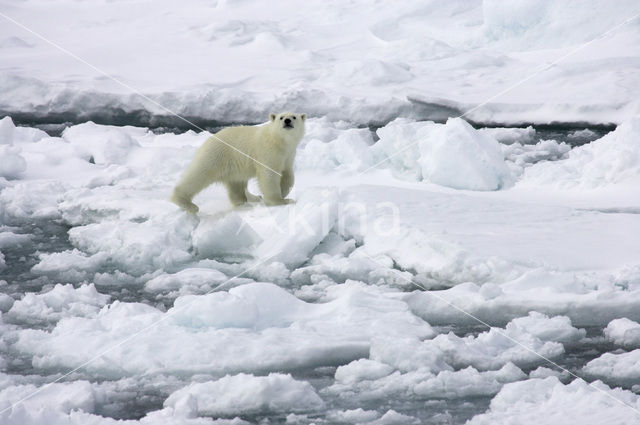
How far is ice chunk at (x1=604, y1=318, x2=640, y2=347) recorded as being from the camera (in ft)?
12.1

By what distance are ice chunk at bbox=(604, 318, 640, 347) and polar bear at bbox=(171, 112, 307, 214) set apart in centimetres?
257

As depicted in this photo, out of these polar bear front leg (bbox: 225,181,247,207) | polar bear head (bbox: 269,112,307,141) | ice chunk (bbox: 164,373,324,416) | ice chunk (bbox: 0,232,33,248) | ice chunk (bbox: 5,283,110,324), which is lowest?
ice chunk (bbox: 0,232,33,248)

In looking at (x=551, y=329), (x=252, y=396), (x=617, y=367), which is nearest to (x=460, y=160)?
(x=551, y=329)

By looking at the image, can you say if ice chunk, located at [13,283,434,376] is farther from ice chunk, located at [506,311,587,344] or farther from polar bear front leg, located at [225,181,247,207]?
polar bear front leg, located at [225,181,247,207]

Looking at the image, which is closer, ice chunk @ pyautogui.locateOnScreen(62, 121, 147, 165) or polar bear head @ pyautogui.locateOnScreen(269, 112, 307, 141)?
polar bear head @ pyautogui.locateOnScreen(269, 112, 307, 141)

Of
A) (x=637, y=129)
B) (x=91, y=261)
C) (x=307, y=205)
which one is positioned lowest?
(x=91, y=261)

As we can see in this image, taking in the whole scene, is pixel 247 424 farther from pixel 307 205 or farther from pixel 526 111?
pixel 526 111

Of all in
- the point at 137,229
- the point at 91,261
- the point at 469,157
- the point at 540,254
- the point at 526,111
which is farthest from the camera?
the point at 526,111

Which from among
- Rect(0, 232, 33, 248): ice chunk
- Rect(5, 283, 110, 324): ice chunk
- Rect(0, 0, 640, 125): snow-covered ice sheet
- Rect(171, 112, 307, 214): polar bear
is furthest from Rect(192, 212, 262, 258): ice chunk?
Rect(0, 0, 640, 125): snow-covered ice sheet

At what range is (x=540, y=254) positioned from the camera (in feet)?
15.2

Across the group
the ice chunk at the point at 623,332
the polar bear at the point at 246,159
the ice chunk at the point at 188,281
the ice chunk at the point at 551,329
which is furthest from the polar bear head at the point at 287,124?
the ice chunk at the point at 623,332

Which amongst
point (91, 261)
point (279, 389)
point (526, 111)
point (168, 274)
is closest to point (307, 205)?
point (168, 274)

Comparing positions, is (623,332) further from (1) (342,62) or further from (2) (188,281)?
(1) (342,62)

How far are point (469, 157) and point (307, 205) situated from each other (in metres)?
1.75
